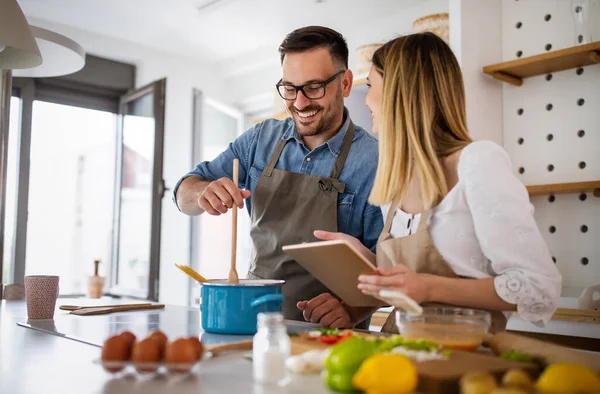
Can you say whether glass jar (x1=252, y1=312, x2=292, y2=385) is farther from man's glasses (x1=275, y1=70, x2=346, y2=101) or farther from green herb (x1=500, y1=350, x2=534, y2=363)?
man's glasses (x1=275, y1=70, x2=346, y2=101)

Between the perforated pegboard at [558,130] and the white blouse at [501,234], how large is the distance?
1.76 meters

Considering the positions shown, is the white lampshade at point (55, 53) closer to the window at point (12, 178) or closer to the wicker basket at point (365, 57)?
the wicker basket at point (365, 57)

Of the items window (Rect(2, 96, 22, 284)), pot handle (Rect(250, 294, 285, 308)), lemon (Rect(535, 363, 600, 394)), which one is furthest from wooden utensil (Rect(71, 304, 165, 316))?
window (Rect(2, 96, 22, 284))

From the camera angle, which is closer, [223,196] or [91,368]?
[91,368]

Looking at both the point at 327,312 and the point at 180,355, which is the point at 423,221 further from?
the point at 180,355

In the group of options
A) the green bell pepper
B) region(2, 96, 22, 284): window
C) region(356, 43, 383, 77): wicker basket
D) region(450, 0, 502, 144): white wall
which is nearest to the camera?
the green bell pepper

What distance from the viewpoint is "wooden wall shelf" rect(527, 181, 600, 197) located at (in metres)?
2.59

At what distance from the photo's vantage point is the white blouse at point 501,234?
45.4 inches

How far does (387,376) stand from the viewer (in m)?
0.73

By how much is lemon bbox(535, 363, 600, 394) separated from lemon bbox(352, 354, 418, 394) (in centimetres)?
16

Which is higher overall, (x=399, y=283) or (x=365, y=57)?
(x=365, y=57)

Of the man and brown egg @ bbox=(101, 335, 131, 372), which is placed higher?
the man

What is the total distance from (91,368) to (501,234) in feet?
2.61

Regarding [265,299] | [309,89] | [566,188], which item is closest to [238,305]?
[265,299]
